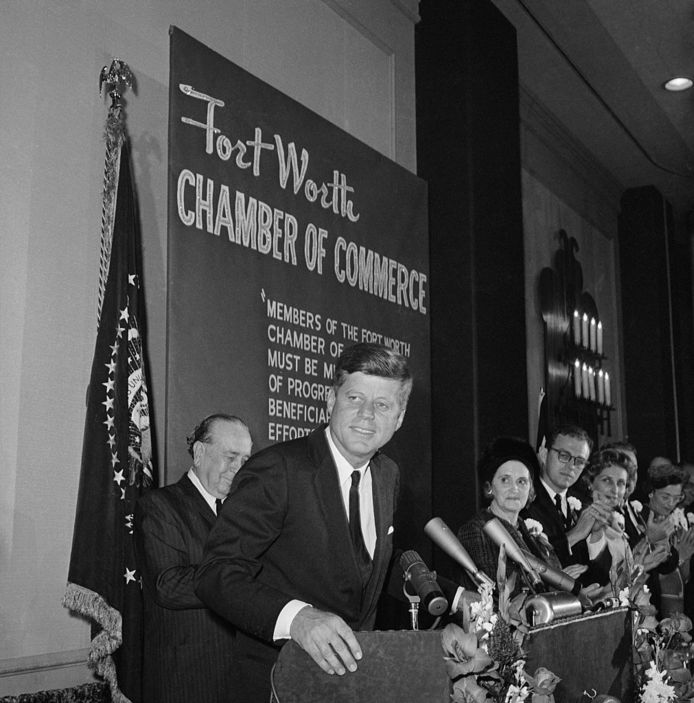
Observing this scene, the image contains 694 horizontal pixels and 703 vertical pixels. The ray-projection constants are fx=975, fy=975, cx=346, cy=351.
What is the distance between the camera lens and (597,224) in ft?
30.8

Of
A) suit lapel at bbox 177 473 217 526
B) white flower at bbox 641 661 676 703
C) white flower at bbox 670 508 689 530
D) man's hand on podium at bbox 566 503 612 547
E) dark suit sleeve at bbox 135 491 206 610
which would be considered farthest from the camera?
white flower at bbox 670 508 689 530

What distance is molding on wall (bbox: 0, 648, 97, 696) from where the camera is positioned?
10.2ft

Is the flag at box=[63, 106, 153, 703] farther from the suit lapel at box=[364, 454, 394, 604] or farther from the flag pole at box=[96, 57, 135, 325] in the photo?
the suit lapel at box=[364, 454, 394, 604]

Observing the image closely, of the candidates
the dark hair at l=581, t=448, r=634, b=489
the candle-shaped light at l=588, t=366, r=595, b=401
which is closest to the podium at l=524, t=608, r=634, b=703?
the dark hair at l=581, t=448, r=634, b=489

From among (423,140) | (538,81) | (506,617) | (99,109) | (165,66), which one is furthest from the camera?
(538,81)

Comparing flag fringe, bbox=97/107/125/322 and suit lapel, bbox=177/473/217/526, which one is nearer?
suit lapel, bbox=177/473/217/526

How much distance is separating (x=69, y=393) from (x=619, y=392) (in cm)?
725

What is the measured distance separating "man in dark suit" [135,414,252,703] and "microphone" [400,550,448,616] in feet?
3.22

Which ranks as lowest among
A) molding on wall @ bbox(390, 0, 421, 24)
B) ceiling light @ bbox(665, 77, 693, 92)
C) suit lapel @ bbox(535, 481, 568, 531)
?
suit lapel @ bbox(535, 481, 568, 531)

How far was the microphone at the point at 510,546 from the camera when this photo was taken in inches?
106

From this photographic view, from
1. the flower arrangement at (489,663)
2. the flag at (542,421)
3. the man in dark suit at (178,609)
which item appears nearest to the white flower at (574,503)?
the man in dark suit at (178,609)

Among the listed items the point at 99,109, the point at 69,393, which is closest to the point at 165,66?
the point at 99,109

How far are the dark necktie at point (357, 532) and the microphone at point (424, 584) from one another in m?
0.09

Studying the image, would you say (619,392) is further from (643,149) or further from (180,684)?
(180,684)
